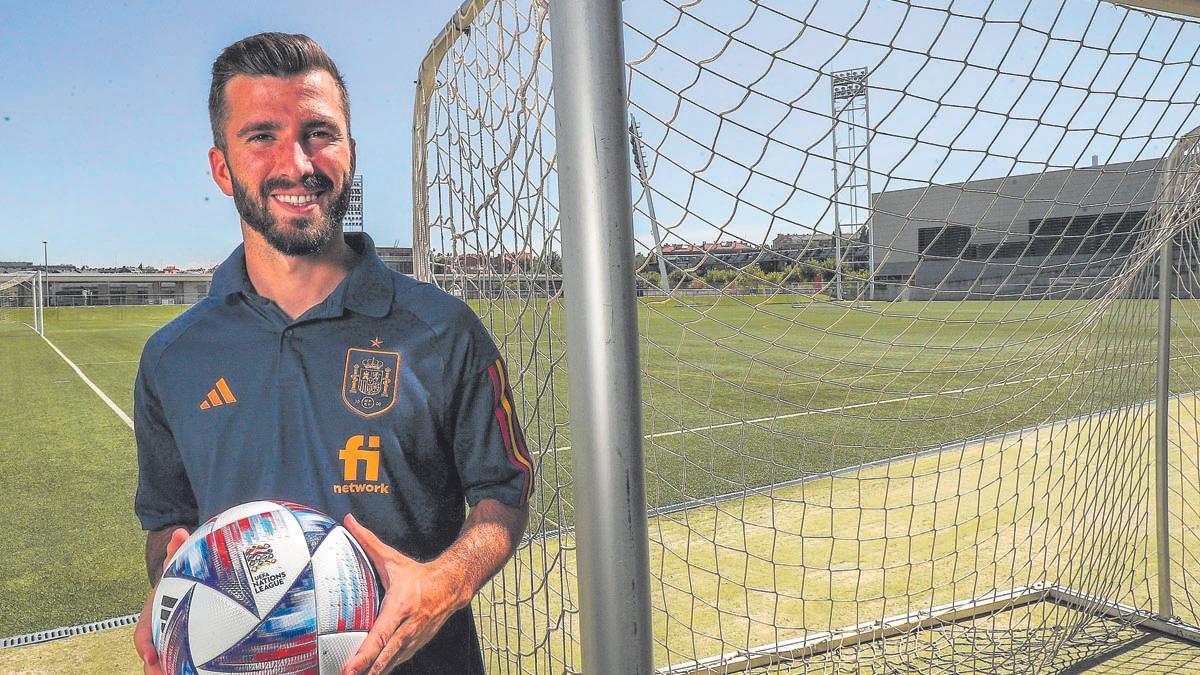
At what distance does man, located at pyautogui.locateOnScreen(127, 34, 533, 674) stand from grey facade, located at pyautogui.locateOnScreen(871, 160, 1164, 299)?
1215 millimetres

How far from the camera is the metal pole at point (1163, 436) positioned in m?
2.95

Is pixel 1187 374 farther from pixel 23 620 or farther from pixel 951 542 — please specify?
pixel 23 620

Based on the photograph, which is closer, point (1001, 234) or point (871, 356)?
point (1001, 234)

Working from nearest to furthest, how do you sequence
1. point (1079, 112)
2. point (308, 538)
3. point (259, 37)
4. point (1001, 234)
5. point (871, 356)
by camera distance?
point (308, 538)
point (259, 37)
point (1079, 112)
point (1001, 234)
point (871, 356)

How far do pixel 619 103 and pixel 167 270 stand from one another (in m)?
29.7

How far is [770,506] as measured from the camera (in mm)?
4410

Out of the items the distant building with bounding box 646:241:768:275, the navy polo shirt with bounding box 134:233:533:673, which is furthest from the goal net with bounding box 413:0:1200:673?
the navy polo shirt with bounding box 134:233:533:673

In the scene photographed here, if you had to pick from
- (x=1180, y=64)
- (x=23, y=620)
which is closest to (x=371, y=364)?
(x=1180, y=64)

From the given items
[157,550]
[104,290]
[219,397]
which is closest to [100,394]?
[157,550]

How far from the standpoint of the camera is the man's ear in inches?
52.3

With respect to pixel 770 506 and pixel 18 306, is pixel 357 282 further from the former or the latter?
pixel 18 306

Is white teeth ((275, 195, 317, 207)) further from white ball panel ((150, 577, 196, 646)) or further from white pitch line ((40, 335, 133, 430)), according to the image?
white pitch line ((40, 335, 133, 430))

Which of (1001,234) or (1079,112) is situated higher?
(1079,112)

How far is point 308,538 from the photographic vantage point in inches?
47.4
